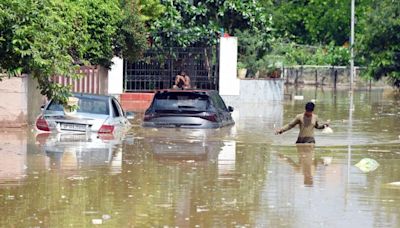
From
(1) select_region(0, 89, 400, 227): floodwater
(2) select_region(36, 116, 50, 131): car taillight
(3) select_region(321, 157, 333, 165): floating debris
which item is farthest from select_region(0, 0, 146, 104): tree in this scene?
(3) select_region(321, 157, 333, 165): floating debris

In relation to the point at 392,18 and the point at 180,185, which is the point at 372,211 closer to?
the point at 180,185

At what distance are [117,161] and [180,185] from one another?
137 inches

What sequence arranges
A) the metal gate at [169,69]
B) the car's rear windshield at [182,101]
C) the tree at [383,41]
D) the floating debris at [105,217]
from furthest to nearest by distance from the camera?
1. the tree at [383,41]
2. the metal gate at [169,69]
3. the car's rear windshield at [182,101]
4. the floating debris at [105,217]

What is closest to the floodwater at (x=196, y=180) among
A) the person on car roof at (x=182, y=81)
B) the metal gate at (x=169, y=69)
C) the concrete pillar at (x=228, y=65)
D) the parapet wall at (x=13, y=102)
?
the parapet wall at (x=13, y=102)

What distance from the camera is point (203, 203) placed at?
543 inches

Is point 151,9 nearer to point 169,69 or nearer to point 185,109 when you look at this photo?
point 169,69

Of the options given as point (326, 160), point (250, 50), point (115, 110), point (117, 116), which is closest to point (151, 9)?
point (250, 50)

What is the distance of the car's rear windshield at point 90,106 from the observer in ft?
79.5

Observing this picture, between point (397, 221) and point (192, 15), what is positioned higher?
point (192, 15)

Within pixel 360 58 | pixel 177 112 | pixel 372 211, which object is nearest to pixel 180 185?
pixel 372 211

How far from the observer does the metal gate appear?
45.0m

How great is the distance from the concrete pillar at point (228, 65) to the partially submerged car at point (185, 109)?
18248 mm


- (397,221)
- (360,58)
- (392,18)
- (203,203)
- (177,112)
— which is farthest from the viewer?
(360,58)

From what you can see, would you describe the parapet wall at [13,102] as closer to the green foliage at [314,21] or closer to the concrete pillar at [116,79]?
the concrete pillar at [116,79]
